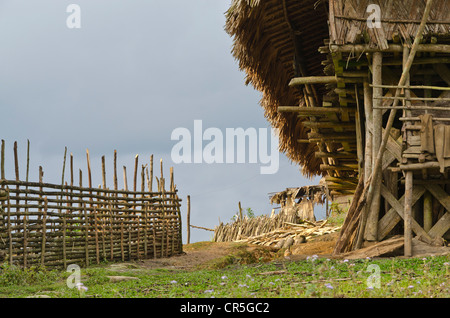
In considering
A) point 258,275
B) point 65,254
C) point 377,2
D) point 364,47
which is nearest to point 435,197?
point 364,47

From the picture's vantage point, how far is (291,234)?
66.1 feet

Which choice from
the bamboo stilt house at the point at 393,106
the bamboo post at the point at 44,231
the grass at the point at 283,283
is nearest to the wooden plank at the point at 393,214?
the bamboo stilt house at the point at 393,106

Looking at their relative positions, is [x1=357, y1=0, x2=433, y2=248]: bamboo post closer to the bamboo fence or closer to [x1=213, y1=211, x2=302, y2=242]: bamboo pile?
the bamboo fence

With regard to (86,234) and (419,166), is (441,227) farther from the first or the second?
(86,234)

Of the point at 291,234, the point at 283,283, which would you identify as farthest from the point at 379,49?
the point at 291,234

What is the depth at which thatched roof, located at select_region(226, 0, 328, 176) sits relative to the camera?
15289 mm

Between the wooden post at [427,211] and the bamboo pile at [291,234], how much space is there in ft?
23.3

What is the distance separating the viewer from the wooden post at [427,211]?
38.1 ft

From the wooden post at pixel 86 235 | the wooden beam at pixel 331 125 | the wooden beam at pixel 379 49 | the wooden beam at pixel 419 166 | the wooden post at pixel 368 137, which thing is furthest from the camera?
the wooden beam at pixel 331 125

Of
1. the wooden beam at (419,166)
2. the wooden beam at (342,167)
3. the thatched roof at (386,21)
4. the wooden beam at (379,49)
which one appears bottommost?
the wooden beam at (342,167)

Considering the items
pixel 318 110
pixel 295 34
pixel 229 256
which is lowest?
pixel 229 256

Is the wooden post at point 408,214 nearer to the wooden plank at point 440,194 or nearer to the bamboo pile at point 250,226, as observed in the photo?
the wooden plank at point 440,194

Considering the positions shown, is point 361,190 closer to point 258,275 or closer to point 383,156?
point 383,156

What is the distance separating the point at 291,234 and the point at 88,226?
7.72m
